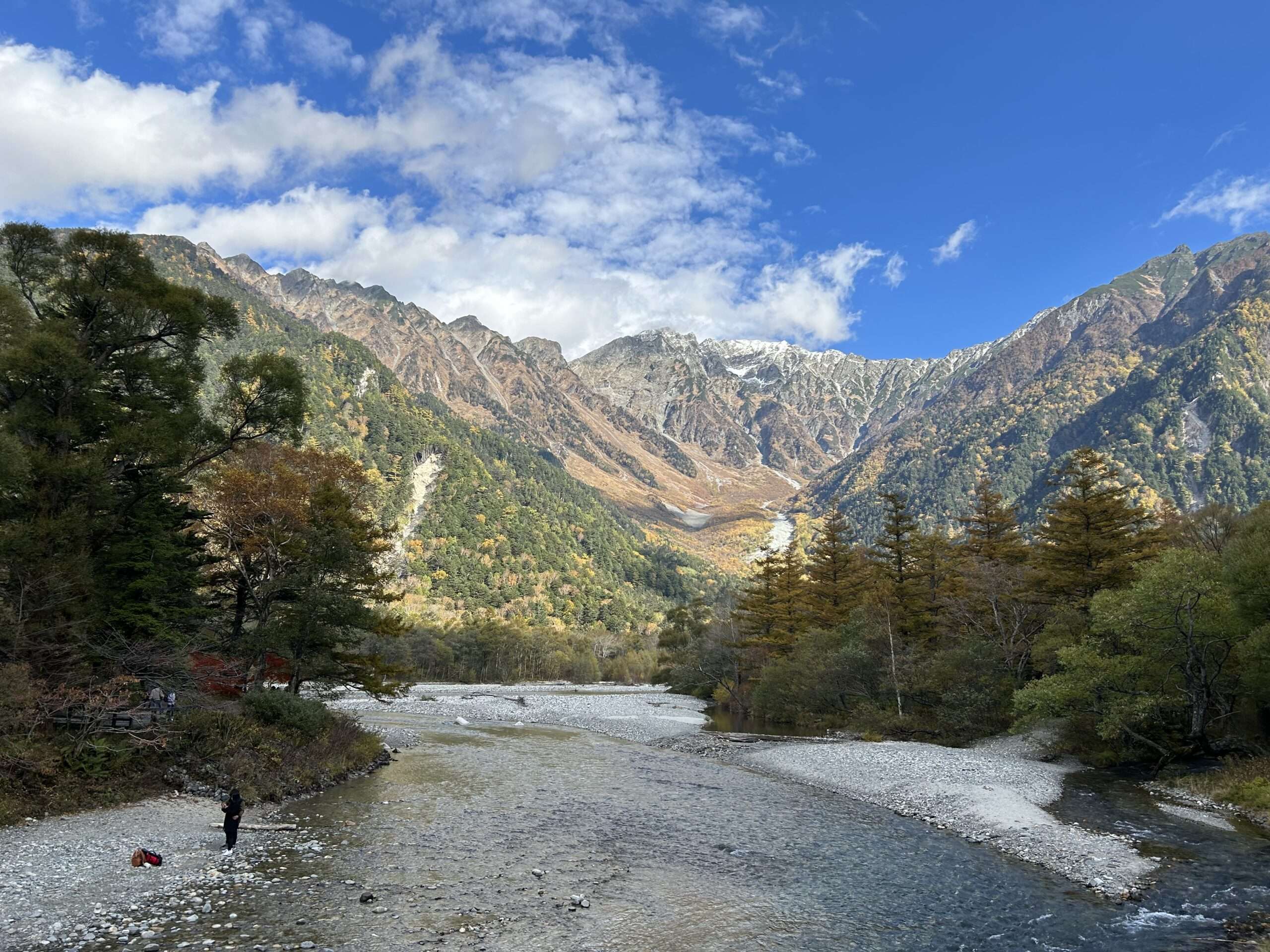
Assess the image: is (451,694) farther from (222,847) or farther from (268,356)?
(222,847)

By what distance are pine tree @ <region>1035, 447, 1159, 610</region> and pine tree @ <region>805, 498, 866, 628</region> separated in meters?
21.0

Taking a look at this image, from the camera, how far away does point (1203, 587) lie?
29391 millimetres

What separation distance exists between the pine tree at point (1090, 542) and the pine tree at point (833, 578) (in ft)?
69.0

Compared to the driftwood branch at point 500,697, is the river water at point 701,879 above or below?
above

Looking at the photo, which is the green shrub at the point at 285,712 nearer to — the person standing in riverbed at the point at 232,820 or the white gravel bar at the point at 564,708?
the person standing in riverbed at the point at 232,820

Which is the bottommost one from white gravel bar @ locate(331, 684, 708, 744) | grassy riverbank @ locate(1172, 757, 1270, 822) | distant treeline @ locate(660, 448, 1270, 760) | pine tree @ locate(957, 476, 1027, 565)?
white gravel bar @ locate(331, 684, 708, 744)

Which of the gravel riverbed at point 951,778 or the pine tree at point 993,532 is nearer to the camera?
the gravel riverbed at point 951,778

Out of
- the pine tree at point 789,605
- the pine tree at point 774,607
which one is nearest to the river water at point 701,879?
the pine tree at point 789,605

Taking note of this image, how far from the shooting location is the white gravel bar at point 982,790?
784 inches

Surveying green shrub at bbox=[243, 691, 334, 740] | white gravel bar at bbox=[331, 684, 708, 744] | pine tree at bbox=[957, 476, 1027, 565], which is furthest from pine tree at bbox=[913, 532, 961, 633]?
green shrub at bbox=[243, 691, 334, 740]

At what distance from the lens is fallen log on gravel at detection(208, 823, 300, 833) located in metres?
21.3

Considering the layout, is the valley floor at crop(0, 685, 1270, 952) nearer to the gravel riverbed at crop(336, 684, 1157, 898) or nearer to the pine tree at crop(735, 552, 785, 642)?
the gravel riverbed at crop(336, 684, 1157, 898)

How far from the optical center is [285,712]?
30.4m

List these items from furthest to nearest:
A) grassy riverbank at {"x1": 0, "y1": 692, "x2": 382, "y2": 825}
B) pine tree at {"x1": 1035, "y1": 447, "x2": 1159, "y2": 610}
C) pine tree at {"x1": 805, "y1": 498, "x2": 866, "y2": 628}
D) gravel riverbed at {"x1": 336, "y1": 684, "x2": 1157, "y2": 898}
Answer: pine tree at {"x1": 805, "y1": 498, "x2": 866, "y2": 628}
pine tree at {"x1": 1035, "y1": 447, "x2": 1159, "y2": 610}
grassy riverbank at {"x1": 0, "y1": 692, "x2": 382, "y2": 825}
gravel riverbed at {"x1": 336, "y1": 684, "x2": 1157, "y2": 898}
